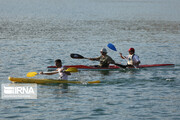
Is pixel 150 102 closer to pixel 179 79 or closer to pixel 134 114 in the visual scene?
pixel 134 114

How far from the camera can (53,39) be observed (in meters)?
41.1

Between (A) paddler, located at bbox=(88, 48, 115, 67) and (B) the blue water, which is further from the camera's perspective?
(A) paddler, located at bbox=(88, 48, 115, 67)

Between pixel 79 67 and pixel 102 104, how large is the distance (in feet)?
26.4

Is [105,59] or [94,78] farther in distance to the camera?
[105,59]

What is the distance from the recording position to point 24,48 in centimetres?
3491

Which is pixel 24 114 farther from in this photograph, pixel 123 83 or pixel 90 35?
pixel 90 35

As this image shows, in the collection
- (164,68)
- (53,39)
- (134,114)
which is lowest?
(134,114)

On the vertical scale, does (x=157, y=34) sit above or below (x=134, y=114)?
above

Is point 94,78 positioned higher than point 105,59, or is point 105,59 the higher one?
point 105,59

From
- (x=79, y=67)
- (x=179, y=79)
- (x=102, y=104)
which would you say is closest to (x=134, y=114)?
(x=102, y=104)

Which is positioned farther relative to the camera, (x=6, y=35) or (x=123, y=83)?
(x=6, y=35)

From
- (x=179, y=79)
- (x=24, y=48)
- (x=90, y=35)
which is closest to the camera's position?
(x=179, y=79)

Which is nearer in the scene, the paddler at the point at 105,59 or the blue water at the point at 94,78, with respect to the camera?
the blue water at the point at 94,78

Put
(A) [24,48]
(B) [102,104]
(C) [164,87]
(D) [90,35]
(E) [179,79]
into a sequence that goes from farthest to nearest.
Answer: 1. (D) [90,35]
2. (A) [24,48]
3. (E) [179,79]
4. (C) [164,87]
5. (B) [102,104]
